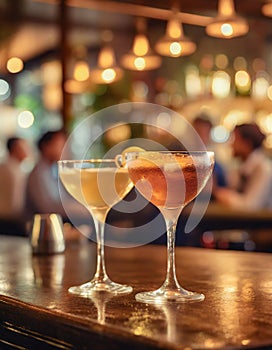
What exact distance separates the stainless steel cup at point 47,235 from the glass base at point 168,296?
3.00 ft

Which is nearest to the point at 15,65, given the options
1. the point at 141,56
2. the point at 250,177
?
the point at 141,56

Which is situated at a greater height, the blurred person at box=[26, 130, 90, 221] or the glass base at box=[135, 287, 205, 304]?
the blurred person at box=[26, 130, 90, 221]

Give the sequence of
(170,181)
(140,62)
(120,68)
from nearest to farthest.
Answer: (170,181) → (140,62) → (120,68)

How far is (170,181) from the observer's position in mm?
1542

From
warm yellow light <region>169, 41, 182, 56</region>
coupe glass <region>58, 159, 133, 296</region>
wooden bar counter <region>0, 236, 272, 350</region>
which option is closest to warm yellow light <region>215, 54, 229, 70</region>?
warm yellow light <region>169, 41, 182, 56</region>

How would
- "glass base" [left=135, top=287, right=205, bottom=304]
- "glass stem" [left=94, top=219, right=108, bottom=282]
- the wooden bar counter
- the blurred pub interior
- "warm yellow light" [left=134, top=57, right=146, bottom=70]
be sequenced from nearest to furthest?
the wooden bar counter
"glass base" [left=135, top=287, right=205, bottom=304]
"glass stem" [left=94, top=219, right=108, bottom=282]
"warm yellow light" [left=134, top=57, right=146, bottom=70]
the blurred pub interior

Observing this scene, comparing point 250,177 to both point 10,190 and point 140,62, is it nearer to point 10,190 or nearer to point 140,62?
point 140,62

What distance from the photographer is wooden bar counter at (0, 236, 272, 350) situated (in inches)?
47.4

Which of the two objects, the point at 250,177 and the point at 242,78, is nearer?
the point at 250,177

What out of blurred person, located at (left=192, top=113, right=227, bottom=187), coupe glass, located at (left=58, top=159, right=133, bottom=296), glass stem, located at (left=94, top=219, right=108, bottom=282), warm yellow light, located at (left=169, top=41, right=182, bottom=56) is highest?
warm yellow light, located at (left=169, top=41, right=182, bottom=56)

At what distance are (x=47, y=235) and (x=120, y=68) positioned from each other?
9592 mm

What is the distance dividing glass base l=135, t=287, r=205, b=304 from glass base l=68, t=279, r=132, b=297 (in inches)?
3.7

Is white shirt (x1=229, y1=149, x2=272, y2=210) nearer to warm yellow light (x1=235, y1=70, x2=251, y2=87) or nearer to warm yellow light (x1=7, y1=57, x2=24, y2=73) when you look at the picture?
warm yellow light (x1=235, y1=70, x2=251, y2=87)

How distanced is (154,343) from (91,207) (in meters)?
0.71
